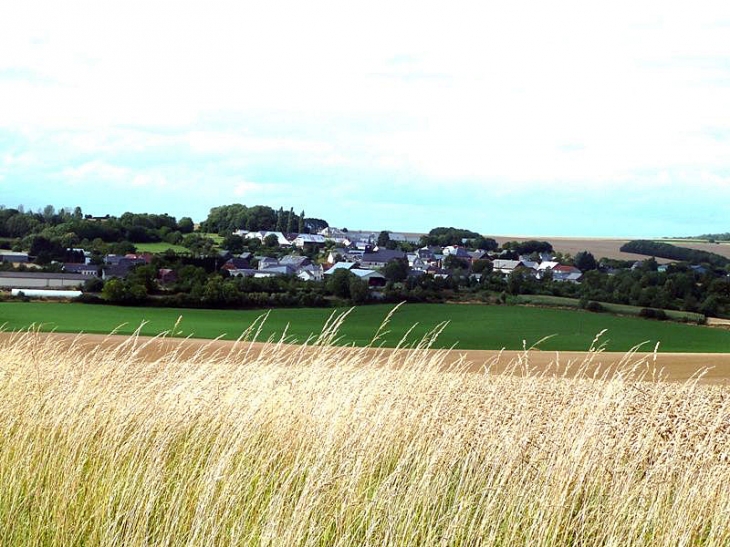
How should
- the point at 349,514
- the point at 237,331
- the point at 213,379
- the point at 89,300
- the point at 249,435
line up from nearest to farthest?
the point at 349,514
the point at 249,435
the point at 213,379
the point at 237,331
the point at 89,300

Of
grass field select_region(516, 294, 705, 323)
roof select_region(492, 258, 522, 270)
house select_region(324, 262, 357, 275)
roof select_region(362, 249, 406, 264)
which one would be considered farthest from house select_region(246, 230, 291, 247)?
grass field select_region(516, 294, 705, 323)

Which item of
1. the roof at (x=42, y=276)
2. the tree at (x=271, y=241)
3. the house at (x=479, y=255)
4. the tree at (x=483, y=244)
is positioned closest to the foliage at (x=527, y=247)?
the tree at (x=483, y=244)

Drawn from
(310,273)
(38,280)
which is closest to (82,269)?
(38,280)

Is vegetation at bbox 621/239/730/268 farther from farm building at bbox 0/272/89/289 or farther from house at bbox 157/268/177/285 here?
farm building at bbox 0/272/89/289

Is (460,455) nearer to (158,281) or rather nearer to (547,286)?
(158,281)

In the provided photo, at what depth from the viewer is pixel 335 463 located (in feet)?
19.2

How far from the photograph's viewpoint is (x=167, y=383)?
26.6ft

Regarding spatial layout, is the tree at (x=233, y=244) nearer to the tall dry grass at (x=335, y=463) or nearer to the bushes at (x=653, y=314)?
the bushes at (x=653, y=314)

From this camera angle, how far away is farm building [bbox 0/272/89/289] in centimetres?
4675

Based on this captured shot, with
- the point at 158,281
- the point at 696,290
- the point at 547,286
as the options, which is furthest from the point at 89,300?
the point at 696,290

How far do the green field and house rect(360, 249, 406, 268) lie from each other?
968 centimetres

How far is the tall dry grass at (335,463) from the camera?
16.9ft

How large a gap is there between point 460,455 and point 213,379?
2856mm

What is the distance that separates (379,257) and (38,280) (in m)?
24.3
